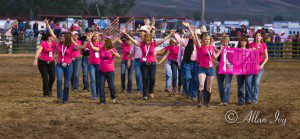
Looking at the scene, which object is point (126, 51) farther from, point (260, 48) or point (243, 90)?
point (260, 48)

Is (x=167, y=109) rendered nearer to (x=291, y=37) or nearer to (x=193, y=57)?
(x=193, y=57)

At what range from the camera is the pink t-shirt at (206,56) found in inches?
553

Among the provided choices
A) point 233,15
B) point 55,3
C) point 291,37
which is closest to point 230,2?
point 233,15

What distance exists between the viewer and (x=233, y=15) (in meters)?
133

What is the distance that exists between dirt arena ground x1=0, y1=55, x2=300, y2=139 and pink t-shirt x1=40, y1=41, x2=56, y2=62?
3.32 ft

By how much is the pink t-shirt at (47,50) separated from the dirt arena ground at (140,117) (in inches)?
39.9

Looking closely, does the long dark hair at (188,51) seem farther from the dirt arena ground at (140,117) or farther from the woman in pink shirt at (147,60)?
the dirt arena ground at (140,117)

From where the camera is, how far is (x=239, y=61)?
14.7 meters

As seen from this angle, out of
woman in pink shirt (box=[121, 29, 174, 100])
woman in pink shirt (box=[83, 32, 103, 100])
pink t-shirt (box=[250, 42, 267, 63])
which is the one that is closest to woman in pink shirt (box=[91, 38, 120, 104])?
woman in pink shirt (box=[83, 32, 103, 100])

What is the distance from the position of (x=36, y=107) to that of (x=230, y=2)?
489 ft

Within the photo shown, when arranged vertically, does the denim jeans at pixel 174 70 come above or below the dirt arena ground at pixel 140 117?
above

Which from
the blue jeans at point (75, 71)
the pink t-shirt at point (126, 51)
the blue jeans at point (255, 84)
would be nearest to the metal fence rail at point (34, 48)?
the blue jeans at point (75, 71)

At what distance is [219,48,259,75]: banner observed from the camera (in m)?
14.6

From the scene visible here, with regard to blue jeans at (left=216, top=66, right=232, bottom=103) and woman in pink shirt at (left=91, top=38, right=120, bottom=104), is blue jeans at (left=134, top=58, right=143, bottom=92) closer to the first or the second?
Answer: woman in pink shirt at (left=91, top=38, right=120, bottom=104)
